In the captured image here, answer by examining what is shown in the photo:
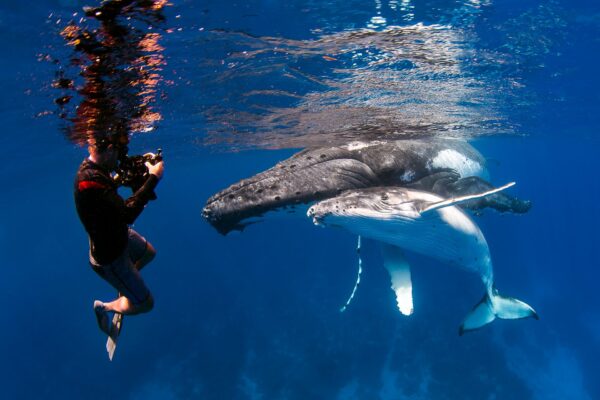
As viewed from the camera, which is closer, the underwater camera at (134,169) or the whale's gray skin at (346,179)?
the underwater camera at (134,169)

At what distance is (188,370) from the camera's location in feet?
79.6

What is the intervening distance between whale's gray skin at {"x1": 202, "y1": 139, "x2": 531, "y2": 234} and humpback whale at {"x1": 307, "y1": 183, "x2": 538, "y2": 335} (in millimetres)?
938

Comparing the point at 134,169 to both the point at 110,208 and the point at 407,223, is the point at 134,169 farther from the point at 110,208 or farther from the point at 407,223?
the point at 407,223

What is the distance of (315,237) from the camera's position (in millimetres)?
42781

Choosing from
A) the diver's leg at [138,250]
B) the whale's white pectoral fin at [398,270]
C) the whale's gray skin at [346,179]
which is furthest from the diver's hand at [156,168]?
the whale's white pectoral fin at [398,270]

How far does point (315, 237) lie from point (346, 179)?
114 feet

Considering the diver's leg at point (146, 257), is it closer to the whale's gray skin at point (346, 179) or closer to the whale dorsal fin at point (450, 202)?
the whale's gray skin at point (346, 179)

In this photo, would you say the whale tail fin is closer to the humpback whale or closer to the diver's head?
the humpback whale

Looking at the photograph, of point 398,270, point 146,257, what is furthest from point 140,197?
point 398,270

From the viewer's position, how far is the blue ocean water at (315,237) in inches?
321

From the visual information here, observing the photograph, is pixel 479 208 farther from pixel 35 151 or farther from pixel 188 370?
pixel 35 151

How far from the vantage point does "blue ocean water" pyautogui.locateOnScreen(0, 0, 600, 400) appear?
321 inches

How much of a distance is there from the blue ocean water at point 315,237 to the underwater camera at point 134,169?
9.27 feet

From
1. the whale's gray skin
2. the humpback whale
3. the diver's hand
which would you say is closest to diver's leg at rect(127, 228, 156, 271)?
the whale's gray skin
